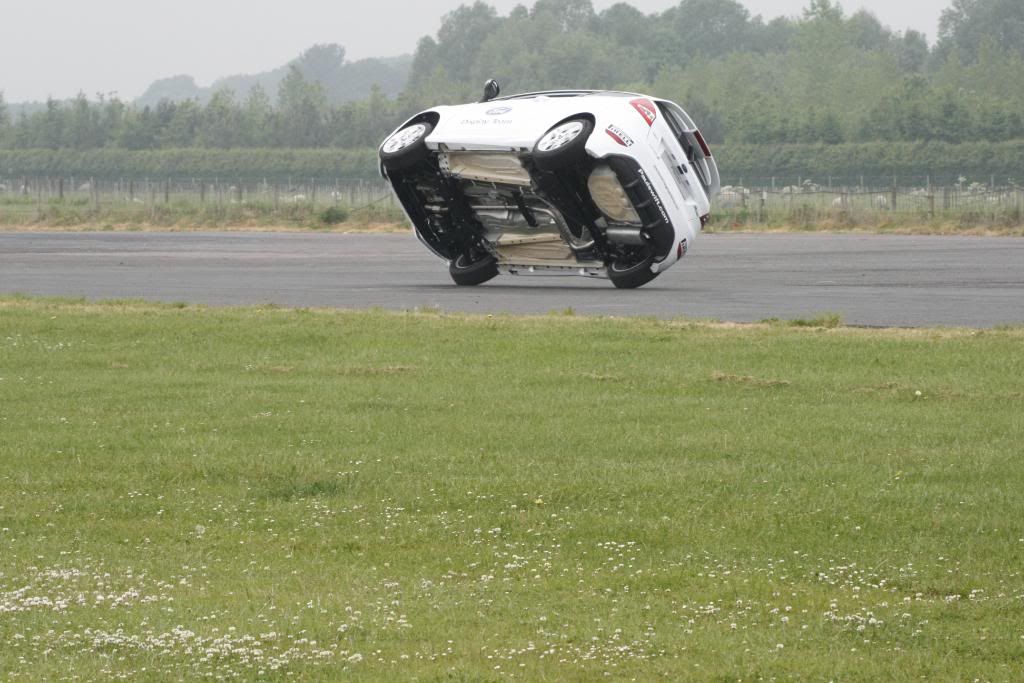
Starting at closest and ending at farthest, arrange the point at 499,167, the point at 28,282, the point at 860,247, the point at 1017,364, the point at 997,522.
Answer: the point at 997,522, the point at 1017,364, the point at 499,167, the point at 28,282, the point at 860,247

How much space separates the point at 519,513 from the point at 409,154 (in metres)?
15.7

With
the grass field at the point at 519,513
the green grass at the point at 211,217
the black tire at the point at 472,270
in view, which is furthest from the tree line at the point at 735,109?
the grass field at the point at 519,513

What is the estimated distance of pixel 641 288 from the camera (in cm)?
2544

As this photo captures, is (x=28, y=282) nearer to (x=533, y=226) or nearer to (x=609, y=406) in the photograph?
(x=533, y=226)

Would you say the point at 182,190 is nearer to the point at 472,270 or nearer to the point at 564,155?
the point at 472,270

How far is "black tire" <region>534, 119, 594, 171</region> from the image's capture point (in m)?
22.8

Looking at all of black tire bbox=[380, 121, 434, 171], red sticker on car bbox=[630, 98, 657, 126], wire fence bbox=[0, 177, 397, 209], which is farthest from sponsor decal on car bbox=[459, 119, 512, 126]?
wire fence bbox=[0, 177, 397, 209]

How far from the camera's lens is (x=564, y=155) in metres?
22.8

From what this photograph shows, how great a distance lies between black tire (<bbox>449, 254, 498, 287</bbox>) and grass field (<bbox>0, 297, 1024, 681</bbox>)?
32.8ft

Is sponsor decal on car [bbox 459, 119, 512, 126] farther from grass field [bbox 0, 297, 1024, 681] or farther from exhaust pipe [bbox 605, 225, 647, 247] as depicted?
grass field [bbox 0, 297, 1024, 681]

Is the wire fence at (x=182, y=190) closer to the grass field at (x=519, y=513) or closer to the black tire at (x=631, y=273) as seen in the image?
the black tire at (x=631, y=273)

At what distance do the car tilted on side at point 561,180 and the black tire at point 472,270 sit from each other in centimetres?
4

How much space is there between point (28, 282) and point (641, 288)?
1044 centimetres

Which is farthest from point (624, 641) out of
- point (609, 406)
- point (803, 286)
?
point (803, 286)
